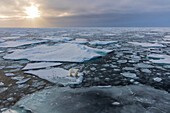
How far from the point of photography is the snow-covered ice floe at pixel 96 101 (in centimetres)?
204

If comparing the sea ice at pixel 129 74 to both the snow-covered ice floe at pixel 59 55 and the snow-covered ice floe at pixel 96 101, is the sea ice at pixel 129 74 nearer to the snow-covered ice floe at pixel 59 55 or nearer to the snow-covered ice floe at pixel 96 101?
the snow-covered ice floe at pixel 96 101

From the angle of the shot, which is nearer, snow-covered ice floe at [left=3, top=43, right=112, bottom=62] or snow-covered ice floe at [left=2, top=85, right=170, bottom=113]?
snow-covered ice floe at [left=2, top=85, right=170, bottom=113]

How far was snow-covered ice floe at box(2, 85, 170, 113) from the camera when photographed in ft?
6.68

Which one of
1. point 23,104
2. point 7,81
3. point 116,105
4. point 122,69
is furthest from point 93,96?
point 7,81

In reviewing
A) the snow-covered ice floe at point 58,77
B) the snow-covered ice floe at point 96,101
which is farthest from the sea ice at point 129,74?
the snow-covered ice floe at point 58,77

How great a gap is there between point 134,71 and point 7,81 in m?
→ 3.75

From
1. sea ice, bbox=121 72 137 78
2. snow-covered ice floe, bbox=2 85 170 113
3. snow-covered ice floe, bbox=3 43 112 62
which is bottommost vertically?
snow-covered ice floe, bbox=2 85 170 113

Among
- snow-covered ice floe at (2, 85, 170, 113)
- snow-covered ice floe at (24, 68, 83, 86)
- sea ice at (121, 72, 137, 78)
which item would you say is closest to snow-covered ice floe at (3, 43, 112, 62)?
snow-covered ice floe at (24, 68, 83, 86)

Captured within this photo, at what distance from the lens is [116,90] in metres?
2.68

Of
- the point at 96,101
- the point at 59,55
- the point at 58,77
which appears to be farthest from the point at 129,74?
the point at 59,55

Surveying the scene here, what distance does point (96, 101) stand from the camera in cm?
227

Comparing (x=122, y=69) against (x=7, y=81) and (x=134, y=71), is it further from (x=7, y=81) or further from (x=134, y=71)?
(x=7, y=81)

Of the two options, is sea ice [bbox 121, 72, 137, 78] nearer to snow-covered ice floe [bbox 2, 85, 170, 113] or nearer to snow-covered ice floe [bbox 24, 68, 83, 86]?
snow-covered ice floe [bbox 2, 85, 170, 113]

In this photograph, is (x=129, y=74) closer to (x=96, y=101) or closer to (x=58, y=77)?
(x=96, y=101)
